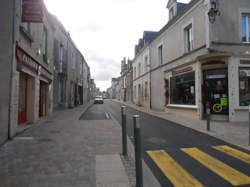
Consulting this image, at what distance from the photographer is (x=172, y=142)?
17.0 feet

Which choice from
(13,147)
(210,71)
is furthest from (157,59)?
(13,147)

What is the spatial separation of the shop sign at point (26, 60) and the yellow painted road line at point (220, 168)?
6649 millimetres

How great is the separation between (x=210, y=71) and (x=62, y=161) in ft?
32.1

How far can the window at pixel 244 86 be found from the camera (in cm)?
901

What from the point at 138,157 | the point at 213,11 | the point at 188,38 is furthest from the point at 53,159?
the point at 188,38

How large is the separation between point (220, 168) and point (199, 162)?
1.42 ft

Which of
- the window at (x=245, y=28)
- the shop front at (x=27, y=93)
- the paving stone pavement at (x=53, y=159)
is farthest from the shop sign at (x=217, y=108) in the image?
the shop front at (x=27, y=93)

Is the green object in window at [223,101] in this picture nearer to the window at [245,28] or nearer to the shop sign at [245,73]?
the shop sign at [245,73]

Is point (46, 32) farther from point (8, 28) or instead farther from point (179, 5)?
point (179, 5)

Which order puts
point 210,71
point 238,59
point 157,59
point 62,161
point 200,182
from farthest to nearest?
1. point 157,59
2. point 210,71
3. point 238,59
4. point 62,161
5. point 200,182

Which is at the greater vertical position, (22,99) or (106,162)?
(22,99)

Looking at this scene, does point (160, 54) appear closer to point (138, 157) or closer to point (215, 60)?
point (215, 60)

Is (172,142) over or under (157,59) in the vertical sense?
under

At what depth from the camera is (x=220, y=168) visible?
10.9ft
